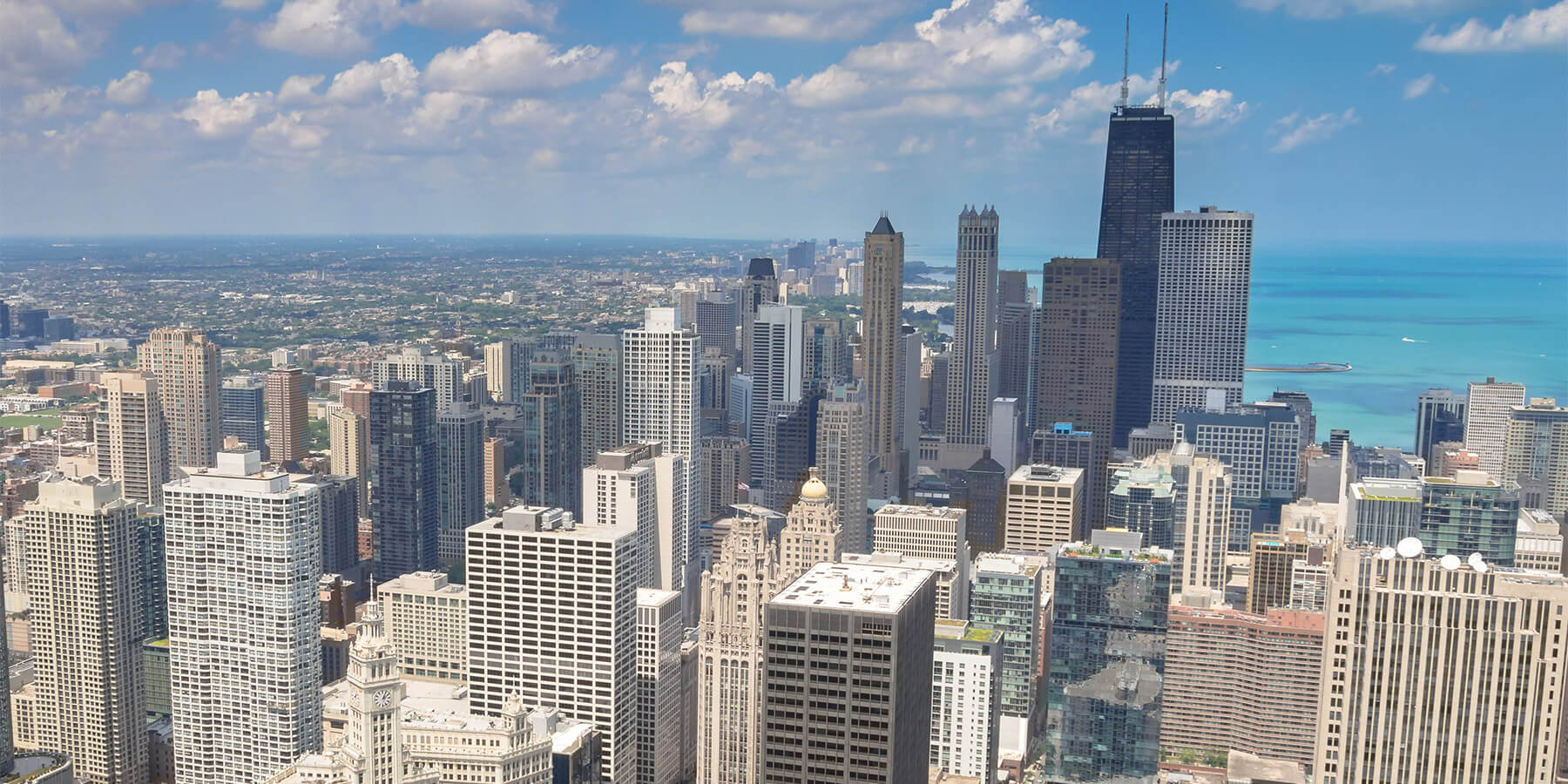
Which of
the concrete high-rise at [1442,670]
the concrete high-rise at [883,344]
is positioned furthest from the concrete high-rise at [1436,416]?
the concrete high-rise at [1442,670]

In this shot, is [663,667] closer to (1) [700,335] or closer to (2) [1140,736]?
(2) [1140,736]

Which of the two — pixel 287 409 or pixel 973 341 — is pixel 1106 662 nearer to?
pixel 287 409

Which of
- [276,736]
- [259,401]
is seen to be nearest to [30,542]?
[276,736]

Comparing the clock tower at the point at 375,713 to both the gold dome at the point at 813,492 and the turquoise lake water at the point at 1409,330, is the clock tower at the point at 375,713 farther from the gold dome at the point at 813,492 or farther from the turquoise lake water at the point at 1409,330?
the turquoise lake water at the point at 1409,330

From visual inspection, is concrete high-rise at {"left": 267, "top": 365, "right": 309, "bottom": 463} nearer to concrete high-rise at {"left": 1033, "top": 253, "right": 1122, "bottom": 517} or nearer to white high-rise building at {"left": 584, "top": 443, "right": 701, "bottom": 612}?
white high-rise building at {"left": 584, "top": 443, "right": 701, "bottom": 612}

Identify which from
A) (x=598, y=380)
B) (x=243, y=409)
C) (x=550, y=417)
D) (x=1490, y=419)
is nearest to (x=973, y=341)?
(x=598, y=380)

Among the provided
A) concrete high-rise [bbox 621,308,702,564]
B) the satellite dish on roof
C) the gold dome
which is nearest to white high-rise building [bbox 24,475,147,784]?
the gold dome
